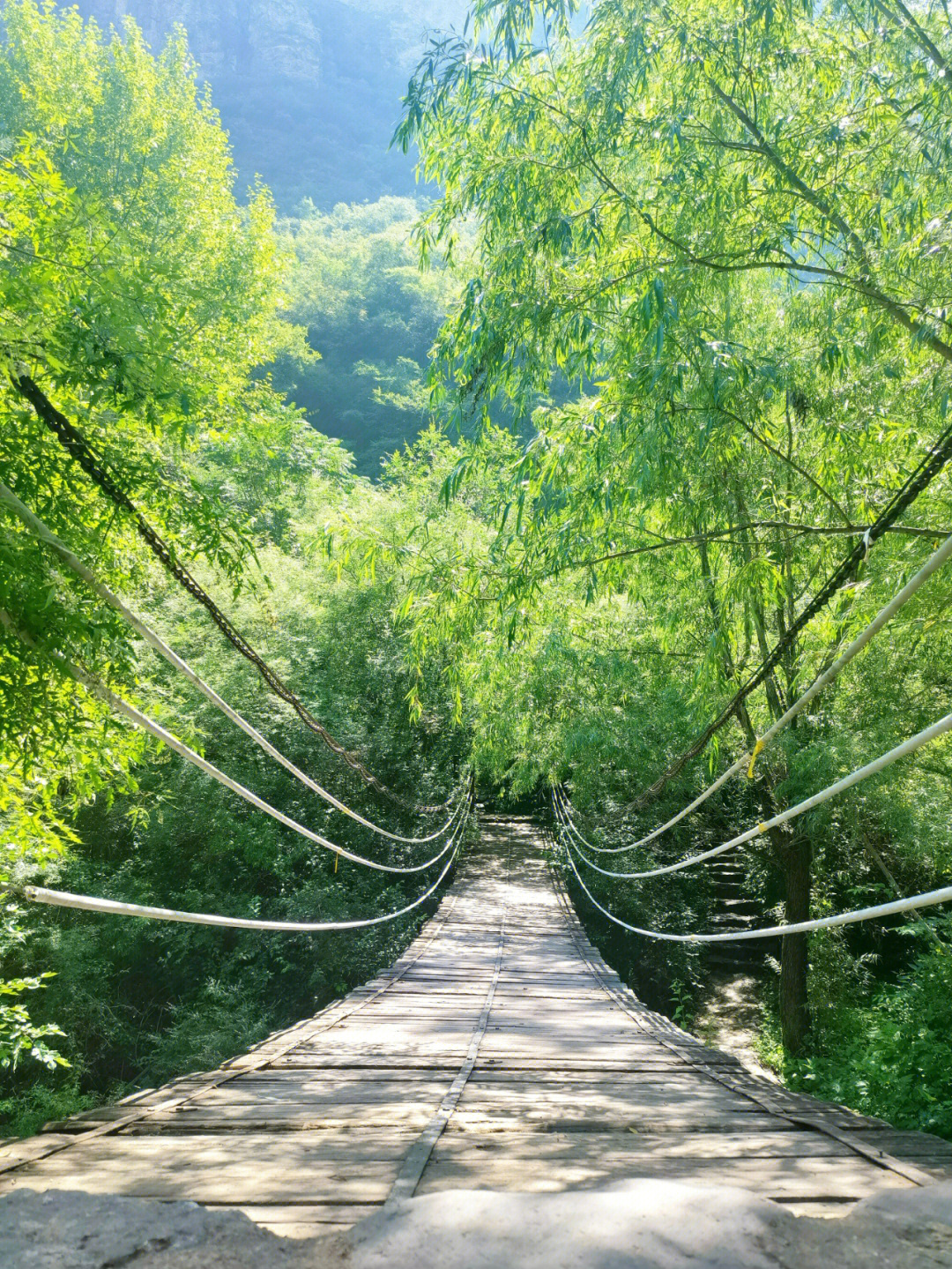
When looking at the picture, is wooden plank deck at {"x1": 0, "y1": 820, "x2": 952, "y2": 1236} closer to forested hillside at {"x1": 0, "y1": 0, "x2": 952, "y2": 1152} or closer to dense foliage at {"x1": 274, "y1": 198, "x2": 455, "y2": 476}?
forested hillside at {"x1": 0, "y1": 0, "x2": 952, "y2": 1152}

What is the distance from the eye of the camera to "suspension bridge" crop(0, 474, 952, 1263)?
1.48 m

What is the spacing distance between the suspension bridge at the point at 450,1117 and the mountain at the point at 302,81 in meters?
48.2

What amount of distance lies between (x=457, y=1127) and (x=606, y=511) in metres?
2.34

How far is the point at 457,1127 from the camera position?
201cm

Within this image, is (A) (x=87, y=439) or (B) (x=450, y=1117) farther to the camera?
(A) (x=87, y=439)

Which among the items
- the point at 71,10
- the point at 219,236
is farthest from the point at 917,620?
the point at 71,10

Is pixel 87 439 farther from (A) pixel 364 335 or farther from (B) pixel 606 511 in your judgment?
(A) pixel 364 335

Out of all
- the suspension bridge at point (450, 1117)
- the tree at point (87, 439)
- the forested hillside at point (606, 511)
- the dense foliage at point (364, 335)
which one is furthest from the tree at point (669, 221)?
A: the dense foliage at point (364, 335)

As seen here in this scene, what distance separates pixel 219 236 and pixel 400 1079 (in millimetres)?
12380

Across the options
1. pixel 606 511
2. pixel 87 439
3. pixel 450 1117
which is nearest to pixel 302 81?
pixel 606 511

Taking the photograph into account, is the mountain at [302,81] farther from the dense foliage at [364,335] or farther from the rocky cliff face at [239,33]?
the dense foliage at [364,335]

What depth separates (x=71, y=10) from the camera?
42.0 ft

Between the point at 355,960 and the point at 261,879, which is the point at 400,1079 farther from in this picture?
the point at 261,879

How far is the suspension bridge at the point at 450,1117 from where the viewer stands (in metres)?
1.48
